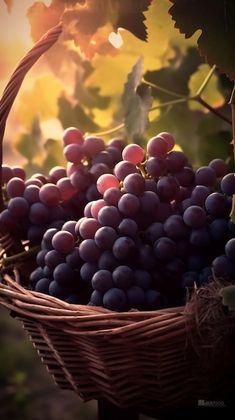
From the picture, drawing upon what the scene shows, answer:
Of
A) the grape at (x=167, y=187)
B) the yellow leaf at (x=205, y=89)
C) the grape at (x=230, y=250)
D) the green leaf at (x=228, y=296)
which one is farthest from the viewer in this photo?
the yellow leaf at (x=205, y=89)

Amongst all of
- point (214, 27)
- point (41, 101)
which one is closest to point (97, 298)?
point (214, 27)

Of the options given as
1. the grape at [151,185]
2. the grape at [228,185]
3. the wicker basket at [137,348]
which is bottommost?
the wicker basket at [137,348]

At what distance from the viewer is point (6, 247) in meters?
1.09

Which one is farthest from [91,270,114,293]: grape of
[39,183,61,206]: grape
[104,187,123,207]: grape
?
[39,183,61,206]: grape

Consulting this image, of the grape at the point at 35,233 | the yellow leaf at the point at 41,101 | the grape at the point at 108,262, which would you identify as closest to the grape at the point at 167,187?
the grape at the point at 108,262

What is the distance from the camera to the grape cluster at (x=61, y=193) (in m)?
1.06

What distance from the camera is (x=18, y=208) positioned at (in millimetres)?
1063

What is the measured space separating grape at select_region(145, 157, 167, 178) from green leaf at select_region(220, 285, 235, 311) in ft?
0.82

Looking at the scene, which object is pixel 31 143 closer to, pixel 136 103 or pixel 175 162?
pixel 136 103

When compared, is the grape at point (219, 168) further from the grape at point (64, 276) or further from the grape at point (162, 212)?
the grape at point (64, 276)

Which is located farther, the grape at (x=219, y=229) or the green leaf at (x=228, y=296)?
the grape at (x=219, y=229)

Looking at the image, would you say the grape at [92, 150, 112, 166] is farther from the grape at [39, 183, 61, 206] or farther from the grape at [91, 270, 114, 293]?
the grape at [91, 270, 114, 293]

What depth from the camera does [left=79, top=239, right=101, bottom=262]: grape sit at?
91cm

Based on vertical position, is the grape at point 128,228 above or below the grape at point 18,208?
below
